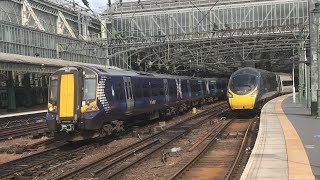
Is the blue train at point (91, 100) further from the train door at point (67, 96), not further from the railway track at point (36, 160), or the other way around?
the railway track at point (36, 160)

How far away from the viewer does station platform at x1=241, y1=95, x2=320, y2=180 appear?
9.34 m

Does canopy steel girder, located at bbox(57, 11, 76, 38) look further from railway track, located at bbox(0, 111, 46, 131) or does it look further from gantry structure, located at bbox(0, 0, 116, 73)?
railway track, located at bbox(0, 111, 46, 131)

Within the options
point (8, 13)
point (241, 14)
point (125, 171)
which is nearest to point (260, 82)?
point (125, 171)

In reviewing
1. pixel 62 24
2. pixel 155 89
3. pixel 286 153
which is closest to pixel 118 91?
pixel 155 89

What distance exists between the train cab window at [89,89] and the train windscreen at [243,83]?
12.2 m

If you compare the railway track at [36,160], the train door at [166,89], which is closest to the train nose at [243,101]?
the train door at [166,89]

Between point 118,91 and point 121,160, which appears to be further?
point 118,91

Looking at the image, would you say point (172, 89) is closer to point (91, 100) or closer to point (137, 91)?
point (137, 91)

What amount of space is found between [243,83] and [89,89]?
42.2 ft

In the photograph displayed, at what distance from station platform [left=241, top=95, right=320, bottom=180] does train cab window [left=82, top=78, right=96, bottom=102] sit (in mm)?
6428

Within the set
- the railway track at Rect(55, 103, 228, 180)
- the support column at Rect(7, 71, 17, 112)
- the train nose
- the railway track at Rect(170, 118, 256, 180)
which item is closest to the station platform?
the railway track at Rect(170, 118, 256, 180)

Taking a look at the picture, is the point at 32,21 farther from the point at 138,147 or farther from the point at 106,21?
the point at 138,147

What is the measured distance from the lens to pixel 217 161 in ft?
44.6

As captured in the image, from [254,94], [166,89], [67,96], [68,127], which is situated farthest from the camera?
[166,89]
